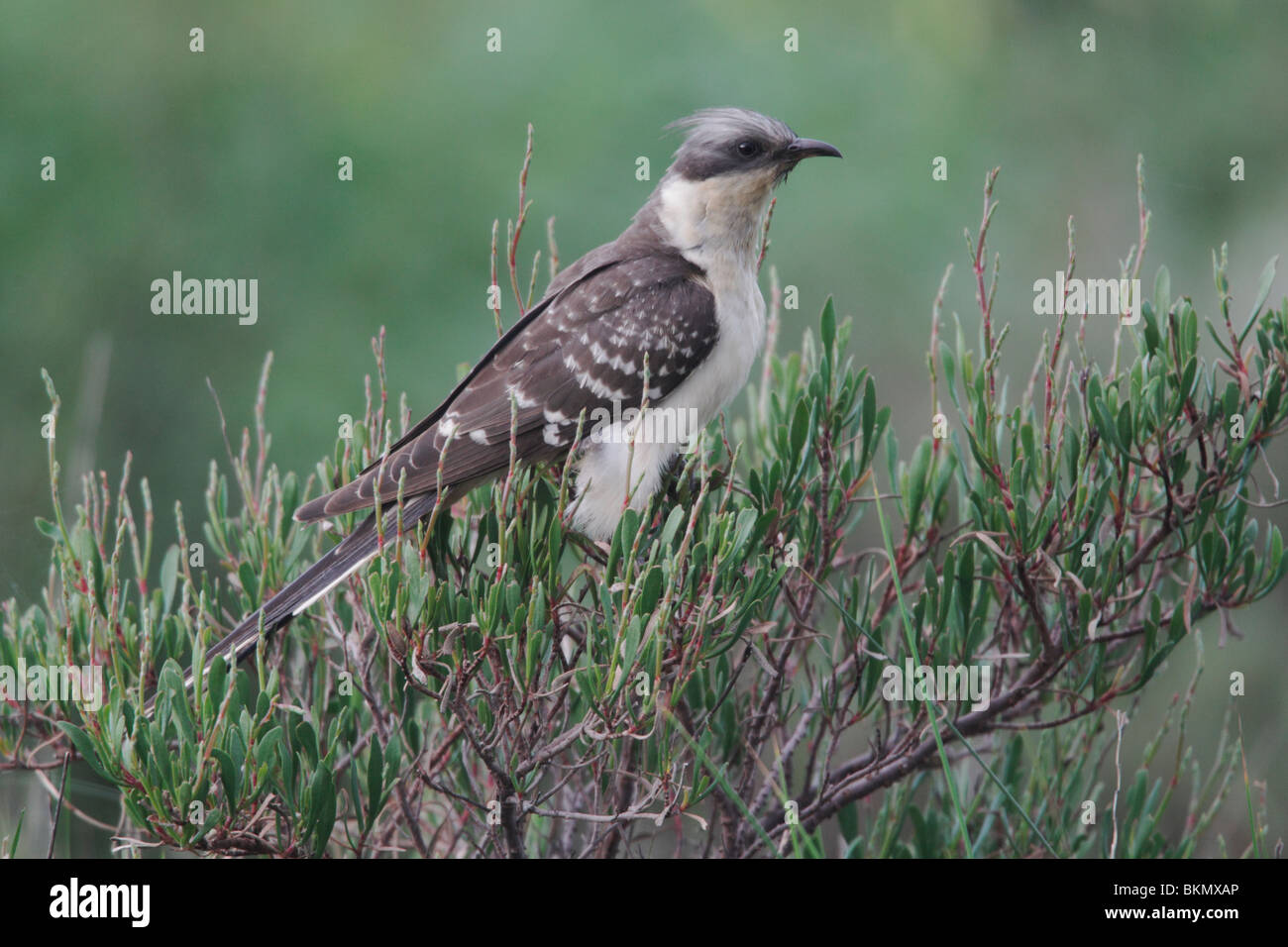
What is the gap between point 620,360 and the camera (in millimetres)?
3338

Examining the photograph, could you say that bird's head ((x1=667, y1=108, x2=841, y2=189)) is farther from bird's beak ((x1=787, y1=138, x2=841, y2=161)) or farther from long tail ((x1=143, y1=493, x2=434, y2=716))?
long tail ((x1=143, y1=493, x2=434, y2=716))

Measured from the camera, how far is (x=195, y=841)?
91.6 inches

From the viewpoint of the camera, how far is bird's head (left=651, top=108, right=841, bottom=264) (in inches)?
143

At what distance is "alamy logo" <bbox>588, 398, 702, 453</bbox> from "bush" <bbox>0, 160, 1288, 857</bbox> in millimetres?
116

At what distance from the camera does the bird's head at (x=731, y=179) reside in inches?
143

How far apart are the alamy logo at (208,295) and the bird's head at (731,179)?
76.9 inches

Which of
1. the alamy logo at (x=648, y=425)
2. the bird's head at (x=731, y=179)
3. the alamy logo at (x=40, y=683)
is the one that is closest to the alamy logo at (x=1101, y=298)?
the bird's head at (x=731, y=179)

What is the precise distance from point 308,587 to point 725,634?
98 cm

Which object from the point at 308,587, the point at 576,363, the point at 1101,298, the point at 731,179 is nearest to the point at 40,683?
the point at 308,587

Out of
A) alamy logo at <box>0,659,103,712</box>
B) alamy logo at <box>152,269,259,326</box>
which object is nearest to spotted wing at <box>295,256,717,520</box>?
alamy logo at <box>0,659,103,712</box>

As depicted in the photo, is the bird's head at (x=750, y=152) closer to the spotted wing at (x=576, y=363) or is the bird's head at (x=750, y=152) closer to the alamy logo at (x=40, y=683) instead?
the spotted wing at (x=576, y=363)

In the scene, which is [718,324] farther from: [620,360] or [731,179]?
[731,179]

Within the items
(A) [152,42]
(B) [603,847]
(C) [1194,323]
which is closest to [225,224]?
(A) [152,42]
